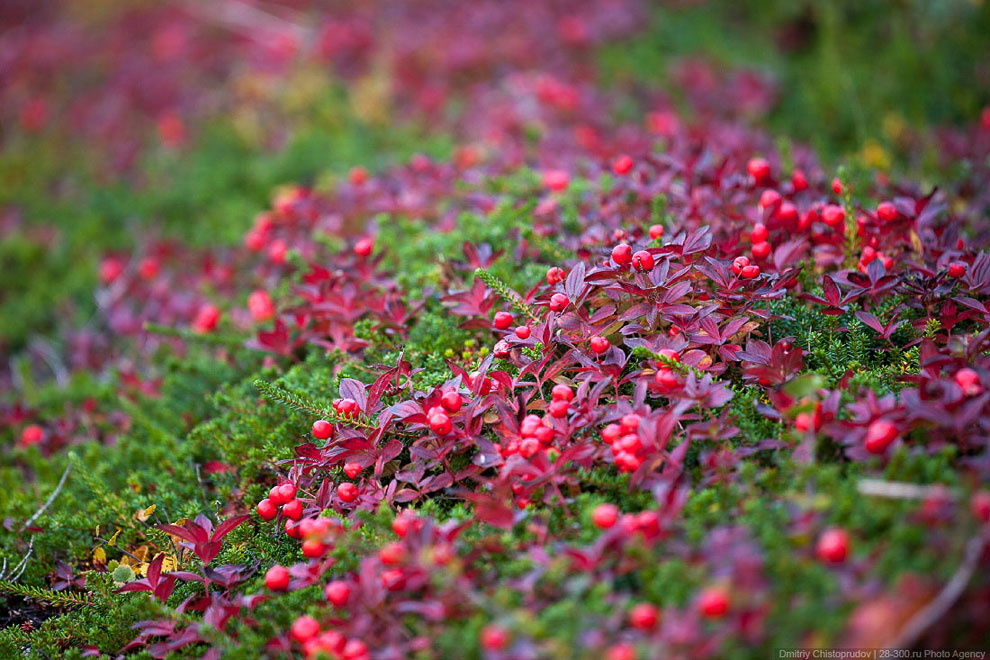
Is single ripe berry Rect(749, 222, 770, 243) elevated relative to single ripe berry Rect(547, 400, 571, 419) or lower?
elevated

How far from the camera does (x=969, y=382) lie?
174cm

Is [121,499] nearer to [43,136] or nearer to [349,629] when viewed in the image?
[349,629]

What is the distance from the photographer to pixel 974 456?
69.1 inches

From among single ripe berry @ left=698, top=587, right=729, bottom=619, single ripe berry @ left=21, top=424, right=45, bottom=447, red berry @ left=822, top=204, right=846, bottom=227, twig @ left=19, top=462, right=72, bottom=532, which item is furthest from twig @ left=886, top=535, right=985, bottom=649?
single ripe berry @ left=21, top=424, right=45, bottom=447

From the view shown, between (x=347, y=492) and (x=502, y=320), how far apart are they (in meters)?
0.69

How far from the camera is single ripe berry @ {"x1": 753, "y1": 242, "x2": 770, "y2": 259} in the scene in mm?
2273

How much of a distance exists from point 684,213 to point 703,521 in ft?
4.66

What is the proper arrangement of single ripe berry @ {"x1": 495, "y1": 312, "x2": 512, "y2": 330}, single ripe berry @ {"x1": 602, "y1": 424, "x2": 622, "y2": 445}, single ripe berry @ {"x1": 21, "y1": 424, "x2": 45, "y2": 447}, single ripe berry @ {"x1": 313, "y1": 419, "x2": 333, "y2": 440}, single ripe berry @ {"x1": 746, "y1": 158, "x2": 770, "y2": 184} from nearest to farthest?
single ripe berry @ {"x1": 602, "y1": 424, "x2": 622, "y2": 445}, single ripe berry @ {"x1": 313, "y1": 419, "x2": 333, "y2": 440}, single ripe berry @ {"x1": 495, "y1": 312, "x2": 512, "y2": 330}, single ripe berry @ {"x1": 746, "y1": 158, "x2": 770, "y2": 184}, single ripe berry @ {"x1": 21, "y1": 424, "x2": 45, "y2": 447}

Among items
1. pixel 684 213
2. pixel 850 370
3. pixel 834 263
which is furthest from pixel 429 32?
pixel 850 370

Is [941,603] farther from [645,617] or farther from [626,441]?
[626,441]

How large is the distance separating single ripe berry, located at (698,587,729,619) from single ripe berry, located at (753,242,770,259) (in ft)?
4.08

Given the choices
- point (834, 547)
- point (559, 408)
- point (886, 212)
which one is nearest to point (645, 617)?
point (834, 547)

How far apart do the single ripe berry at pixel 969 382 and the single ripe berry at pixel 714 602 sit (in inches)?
33.8

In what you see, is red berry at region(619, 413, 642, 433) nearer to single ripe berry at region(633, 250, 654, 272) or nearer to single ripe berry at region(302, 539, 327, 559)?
single ripe berry at region(633, 250, 654, 272)
